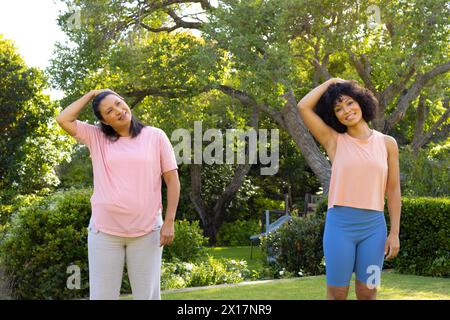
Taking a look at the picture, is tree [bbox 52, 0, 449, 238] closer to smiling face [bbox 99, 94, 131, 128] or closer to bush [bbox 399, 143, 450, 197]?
bush [bbox 399, 143, 450, 197]

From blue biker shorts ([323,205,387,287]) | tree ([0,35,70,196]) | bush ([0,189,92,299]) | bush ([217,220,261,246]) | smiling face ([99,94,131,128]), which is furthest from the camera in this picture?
bush ([217,220,261,246])

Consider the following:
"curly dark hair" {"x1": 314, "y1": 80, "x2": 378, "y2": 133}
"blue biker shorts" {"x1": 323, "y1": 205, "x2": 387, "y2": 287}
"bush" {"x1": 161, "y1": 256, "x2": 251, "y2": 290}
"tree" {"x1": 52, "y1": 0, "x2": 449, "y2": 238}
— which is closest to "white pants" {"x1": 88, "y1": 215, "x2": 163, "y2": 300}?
"blue biker shorts" {"x1": 323, "y1": 205, "x2": 387, "y2": 287}

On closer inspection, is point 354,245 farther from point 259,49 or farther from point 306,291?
point 259,49

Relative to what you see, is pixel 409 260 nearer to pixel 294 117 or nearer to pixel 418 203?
pixel 418 203

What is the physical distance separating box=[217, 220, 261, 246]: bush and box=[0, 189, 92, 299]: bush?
46.4 feet

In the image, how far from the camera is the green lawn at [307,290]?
777cm

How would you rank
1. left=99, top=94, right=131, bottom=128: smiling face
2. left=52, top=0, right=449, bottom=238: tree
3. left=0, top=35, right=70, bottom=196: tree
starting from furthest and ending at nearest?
left=0, top=35, right=70, bottom=196: tree, left=52, top=0, right=449, bottom=238: tree, left=99, top=94, right=131, bottom=128: smiling face

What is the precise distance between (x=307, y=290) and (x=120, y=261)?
4.49 metres

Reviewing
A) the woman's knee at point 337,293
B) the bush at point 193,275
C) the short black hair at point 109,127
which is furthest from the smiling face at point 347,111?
the bush at point 193,275

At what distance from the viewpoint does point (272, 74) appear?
14.7m

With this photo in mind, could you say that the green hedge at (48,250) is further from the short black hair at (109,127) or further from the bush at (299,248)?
the short black hair at (109,127)

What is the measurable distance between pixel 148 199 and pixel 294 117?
13.1 m

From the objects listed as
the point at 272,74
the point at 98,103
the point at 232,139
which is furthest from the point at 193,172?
the point at 98,103

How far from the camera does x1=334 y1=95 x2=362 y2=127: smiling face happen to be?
4312 millimetres
